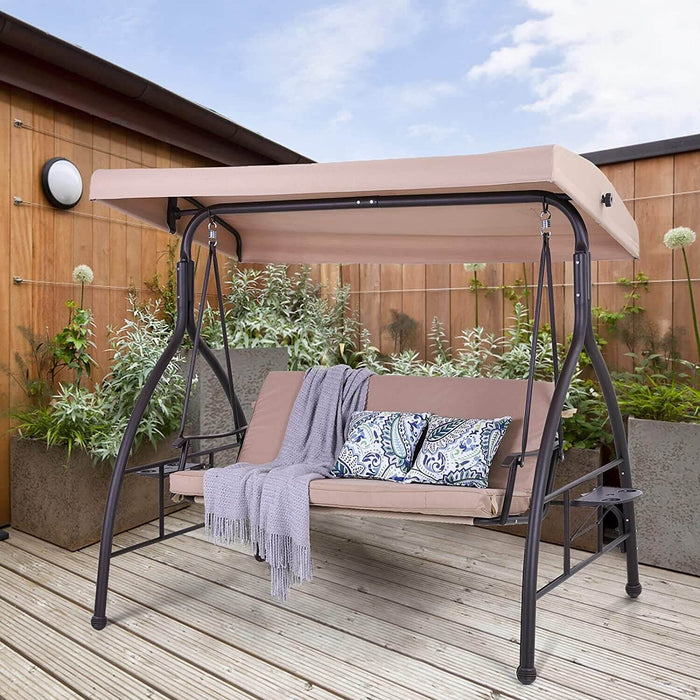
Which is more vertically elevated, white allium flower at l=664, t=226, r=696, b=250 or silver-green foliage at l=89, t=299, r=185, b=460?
white allium flower at l=664, t=226, r=696, b=250

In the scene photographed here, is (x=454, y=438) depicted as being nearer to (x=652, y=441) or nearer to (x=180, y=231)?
(x=652, y=441)

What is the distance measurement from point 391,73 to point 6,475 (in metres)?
5.63

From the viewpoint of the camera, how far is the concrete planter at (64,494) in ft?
10.1

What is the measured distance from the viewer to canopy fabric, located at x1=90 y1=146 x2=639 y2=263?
6.18 ft

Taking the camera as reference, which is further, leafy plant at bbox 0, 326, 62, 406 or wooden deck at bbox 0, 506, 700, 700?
leafy plant at bbox 0, 326, 62, 406

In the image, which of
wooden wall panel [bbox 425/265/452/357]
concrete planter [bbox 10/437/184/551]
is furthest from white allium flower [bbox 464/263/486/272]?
concrete planter [bbox 10/437/184/551]

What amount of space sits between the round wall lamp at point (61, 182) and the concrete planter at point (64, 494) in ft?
4.20

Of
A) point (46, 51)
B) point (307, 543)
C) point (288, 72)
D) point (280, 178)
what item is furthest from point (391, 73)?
point (307, 543)

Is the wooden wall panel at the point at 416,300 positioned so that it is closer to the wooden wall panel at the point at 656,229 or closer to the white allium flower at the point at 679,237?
the wooden wall panel at the point at 656,229

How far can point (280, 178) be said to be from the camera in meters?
2.09

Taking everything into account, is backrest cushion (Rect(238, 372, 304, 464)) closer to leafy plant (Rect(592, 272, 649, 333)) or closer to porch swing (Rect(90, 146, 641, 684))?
porch swing (Rect(90, 146, 641, 684))

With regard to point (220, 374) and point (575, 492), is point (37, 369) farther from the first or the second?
point (575, 492)

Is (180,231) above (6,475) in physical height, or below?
above

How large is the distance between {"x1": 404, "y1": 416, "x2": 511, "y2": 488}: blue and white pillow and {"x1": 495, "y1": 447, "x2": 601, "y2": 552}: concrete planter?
0.71m
